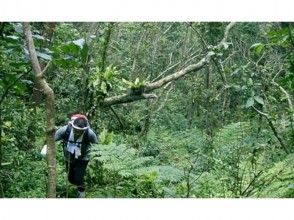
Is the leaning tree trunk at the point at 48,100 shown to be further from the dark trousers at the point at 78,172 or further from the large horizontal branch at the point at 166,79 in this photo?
the large horizontal branch at the point at 166,79

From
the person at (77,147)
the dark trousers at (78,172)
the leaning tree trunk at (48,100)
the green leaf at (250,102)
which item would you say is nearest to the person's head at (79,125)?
the person at (77,147)

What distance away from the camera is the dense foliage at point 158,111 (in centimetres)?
358

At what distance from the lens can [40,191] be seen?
11.6 ft

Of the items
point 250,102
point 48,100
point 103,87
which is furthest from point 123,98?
point 48,100

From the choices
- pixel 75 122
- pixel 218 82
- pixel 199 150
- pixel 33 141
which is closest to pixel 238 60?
pixel 218 82

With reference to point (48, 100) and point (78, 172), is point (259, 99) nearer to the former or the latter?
point (78, 172)

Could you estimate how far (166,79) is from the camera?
436cm

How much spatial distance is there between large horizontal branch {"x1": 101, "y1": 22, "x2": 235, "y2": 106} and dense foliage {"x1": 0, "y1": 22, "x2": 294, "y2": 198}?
0.14 feet

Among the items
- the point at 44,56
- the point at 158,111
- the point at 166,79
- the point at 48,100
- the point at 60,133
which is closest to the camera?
the point at 48,100

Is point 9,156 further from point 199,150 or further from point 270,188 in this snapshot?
point 270,188

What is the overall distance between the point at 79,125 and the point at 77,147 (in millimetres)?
173

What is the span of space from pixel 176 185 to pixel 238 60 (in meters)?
1.37

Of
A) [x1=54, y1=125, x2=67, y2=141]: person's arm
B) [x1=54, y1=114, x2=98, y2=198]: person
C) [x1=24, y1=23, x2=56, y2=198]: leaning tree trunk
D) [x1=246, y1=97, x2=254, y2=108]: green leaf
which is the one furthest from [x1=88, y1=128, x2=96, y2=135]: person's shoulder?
[x1=246, y1=97, x2=254, y2=108]: green leaf

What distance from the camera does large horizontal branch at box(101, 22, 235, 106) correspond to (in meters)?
4.23
